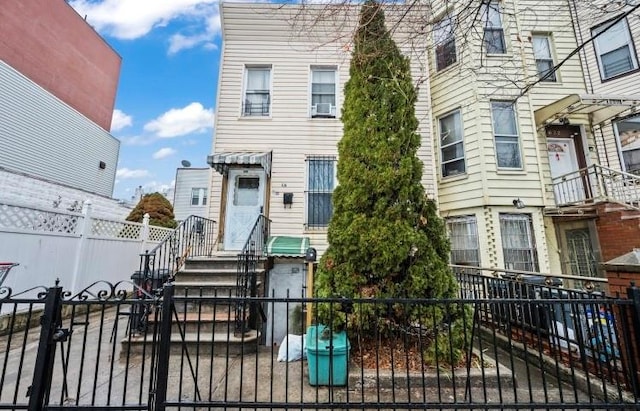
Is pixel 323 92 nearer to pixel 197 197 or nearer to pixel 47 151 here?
pixel 47 151

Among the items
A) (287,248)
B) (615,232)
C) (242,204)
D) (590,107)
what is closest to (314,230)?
(287,248)

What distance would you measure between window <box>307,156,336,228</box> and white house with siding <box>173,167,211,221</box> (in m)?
14.0

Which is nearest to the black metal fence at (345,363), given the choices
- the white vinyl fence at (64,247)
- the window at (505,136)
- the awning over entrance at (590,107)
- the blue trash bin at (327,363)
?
the blue trash bin at (327,363)

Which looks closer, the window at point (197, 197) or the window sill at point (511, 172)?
the window sill at point (511, 172)

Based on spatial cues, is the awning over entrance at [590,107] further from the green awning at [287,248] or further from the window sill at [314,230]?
the green awning at [287,248]

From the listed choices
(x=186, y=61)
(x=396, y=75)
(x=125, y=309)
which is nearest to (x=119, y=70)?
(x=186, y=61)

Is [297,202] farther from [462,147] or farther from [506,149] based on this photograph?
[506,149]

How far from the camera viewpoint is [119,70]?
18.3 m

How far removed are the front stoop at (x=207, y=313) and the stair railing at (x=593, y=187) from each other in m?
7.74

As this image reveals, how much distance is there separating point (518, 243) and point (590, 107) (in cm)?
436

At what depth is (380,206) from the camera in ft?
12.8

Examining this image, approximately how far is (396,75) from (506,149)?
5.03 m

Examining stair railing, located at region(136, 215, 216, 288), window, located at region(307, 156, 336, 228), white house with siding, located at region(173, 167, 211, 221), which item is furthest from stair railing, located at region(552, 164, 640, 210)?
white house with siding, located at region(173, 167, 211, 221)

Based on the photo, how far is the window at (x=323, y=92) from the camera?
806cm
